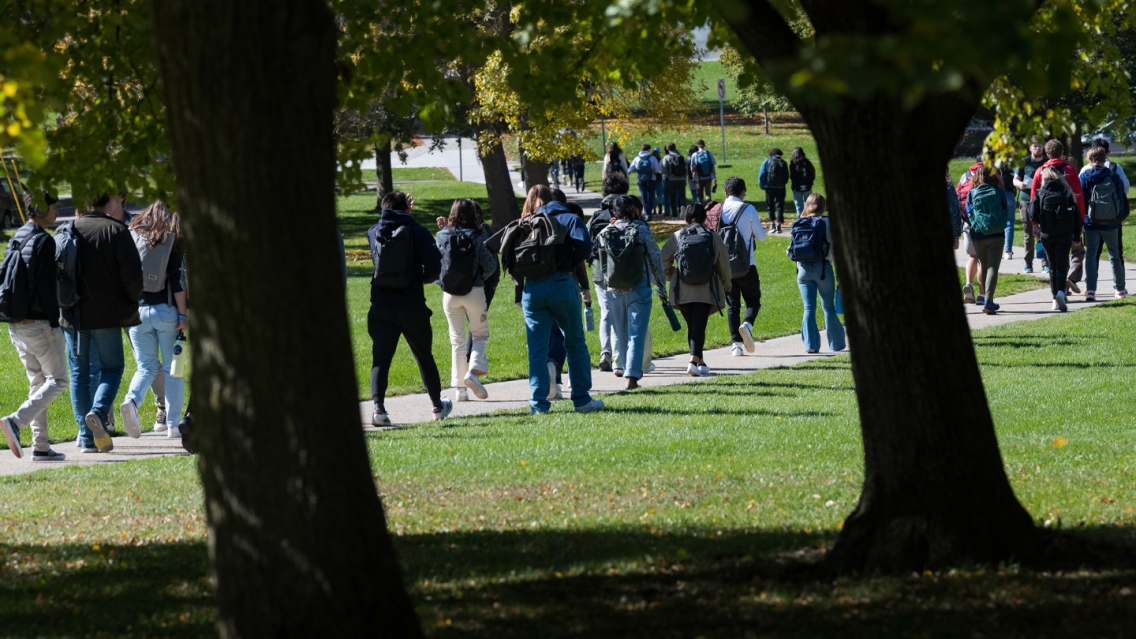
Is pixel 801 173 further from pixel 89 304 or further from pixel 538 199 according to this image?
pixel 89 304

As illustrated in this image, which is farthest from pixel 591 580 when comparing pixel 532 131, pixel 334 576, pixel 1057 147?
pixel 532 131

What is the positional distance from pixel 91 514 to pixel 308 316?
4.88 meters

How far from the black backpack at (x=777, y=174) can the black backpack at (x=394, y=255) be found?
1844cm

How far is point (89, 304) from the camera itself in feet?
31.6

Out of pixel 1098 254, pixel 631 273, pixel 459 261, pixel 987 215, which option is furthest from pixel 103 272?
pixel 1098 254

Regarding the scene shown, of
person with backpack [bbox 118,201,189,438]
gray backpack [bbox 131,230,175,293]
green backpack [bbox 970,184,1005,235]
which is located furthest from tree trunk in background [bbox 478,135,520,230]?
gray backpack [bbox 131,230,175,293]

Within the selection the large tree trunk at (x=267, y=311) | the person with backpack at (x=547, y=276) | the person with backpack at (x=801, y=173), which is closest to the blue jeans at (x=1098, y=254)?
the person with backpack at (x=547, y=276)

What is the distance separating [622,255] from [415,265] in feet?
7.02

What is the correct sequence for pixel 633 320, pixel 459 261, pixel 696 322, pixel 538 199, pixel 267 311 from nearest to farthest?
pixel 267 311, pixel 538 199, pixel 459 261, pixel 633 320, pixel 696 322

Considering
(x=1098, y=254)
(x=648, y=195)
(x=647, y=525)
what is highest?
(x=648, y=195)

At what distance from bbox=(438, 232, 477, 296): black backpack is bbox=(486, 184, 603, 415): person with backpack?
1.25 feet

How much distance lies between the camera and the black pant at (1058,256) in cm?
1534

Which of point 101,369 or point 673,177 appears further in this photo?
point 673,177

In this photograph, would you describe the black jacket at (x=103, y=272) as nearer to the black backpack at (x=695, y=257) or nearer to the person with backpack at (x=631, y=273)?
the person with backpack at (x=631, y=273)
